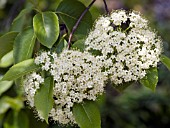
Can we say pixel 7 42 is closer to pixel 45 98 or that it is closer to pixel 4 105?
pixel 45 98

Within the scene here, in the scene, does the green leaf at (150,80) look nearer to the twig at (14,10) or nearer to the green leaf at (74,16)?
the green leaf at (74,16)

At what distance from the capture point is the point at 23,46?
5.97 feet

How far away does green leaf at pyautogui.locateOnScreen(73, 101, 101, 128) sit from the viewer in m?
1.64

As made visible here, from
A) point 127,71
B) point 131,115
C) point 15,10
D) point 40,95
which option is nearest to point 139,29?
point 127,71

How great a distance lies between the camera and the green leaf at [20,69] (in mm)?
1676

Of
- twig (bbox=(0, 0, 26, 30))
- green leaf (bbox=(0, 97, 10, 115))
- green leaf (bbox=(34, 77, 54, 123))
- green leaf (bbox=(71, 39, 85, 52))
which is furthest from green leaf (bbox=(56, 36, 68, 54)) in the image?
twig (bbox=(0, 0, 26, 30))

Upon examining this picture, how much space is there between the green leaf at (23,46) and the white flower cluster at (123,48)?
23 cm

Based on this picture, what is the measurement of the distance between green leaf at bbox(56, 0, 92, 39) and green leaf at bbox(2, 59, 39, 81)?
0.81ft

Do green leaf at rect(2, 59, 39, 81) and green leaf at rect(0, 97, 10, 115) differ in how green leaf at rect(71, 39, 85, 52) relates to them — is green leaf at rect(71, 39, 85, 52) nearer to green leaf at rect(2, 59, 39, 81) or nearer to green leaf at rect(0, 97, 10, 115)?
green leaf at rect(2, 59, 39, 81)

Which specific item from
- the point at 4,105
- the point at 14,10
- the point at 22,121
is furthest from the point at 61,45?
the point at 14,10

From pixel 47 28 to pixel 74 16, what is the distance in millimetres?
225

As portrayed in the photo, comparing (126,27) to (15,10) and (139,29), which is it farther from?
(15,10)

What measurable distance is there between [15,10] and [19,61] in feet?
6.52

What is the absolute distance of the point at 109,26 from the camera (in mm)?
1728
